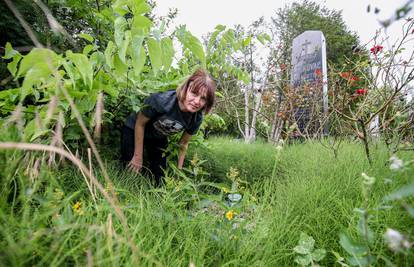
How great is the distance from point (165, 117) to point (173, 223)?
113cm

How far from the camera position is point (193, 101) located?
2.05 metres

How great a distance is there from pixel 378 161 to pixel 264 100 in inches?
172

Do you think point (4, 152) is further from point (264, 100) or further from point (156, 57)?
point (264, 100)

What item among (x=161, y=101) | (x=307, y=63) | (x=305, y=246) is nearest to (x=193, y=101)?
(x=161, y=101)

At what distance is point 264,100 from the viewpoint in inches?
241

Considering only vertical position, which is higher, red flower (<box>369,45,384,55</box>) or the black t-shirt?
red flower (<box>369,45,384,55</box>)

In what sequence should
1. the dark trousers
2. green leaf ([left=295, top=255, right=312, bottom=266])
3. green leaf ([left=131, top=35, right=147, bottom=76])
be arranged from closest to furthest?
green leaf ([left=131, top=35, right=147, bottom=76]) < green leaf ([left=295, top=255, right=312, bottom=266]) < the dark trousers

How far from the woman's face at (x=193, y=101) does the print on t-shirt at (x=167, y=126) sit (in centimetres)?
13

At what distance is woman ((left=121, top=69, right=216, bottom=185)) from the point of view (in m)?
2.03

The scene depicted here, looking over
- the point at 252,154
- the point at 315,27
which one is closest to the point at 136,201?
the point at 252,154

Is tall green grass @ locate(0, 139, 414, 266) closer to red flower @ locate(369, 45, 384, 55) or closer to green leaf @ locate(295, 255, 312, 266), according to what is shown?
green leaf @ locate(295, 255, 312, 266)

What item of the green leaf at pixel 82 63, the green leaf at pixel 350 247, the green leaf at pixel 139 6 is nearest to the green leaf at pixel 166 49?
the green leaf at pixel 139 6

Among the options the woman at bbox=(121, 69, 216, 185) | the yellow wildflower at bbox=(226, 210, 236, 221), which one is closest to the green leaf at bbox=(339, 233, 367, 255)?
the yellow wildflower at bbox=(226, 210, 236, 221)

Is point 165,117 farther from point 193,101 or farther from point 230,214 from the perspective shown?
point 230,214
